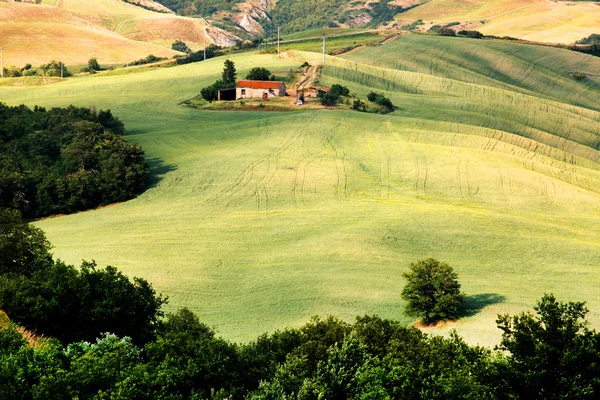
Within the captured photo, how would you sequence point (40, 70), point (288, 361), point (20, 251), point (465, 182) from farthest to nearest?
1. point (40, 70)
2. point (465, 182)
3. point (20, 251)
4. point (288, 361)

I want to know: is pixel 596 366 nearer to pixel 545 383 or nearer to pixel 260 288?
pixel 545 383

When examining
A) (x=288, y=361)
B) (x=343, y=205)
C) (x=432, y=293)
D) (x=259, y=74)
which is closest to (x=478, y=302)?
(x=432, y=293)

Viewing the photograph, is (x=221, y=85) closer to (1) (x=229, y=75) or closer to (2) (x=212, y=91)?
(2) (x=212, y=91)

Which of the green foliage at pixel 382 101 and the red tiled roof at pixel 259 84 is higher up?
the red tiled roof at pixel 259 84

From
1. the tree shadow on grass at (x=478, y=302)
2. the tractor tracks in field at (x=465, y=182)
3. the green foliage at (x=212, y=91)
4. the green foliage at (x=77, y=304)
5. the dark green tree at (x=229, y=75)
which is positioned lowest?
the tree shadow on grass at (x=478, y=302)

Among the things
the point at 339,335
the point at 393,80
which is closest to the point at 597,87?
the point at 393,80

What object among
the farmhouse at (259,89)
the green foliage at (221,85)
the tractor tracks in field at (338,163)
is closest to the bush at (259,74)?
the green foliage at (221,85)

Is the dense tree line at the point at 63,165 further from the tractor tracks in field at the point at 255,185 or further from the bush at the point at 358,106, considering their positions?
the bush at the point at 358,106
